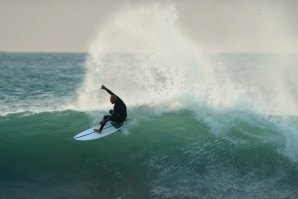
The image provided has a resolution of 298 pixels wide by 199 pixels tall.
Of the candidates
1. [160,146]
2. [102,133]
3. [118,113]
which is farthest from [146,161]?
[118,113]

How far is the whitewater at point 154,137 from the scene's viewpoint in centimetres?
1196

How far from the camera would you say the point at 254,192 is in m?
11.7

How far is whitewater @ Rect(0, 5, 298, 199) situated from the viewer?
12.0m

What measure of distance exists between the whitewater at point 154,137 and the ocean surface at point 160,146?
0.10ft

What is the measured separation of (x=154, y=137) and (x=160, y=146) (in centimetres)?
80

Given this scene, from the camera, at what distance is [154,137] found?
14.9 meters

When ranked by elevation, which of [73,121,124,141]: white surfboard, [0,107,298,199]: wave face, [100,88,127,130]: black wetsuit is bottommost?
[0,107,298,199]: wave face

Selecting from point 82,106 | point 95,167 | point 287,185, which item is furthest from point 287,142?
point 82,106

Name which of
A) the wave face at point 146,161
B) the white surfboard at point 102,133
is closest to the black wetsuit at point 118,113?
the white surfboard at point 102,133

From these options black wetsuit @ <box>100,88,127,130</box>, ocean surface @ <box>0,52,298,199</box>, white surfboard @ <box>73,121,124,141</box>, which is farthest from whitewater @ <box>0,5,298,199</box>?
black wetsuit @ <box>100,88,127,130</box>

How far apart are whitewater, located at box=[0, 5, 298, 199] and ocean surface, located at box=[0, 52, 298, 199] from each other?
31 millimetres

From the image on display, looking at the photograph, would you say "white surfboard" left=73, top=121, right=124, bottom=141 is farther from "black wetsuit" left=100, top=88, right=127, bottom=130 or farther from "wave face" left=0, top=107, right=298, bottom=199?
"wave face" left=0, top=107, right=298, bottom=199

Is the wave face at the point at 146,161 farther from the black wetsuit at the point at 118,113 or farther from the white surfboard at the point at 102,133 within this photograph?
the black wetsuit at the point at 118,113

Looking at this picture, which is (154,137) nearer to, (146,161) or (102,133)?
(146,161)
